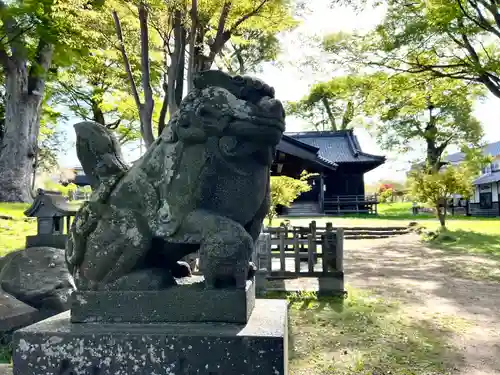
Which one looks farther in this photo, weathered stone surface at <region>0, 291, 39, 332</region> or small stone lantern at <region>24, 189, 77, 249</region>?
small stone lantern at <region>24, 189, 77, 249</region>

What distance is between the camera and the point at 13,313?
172 inches

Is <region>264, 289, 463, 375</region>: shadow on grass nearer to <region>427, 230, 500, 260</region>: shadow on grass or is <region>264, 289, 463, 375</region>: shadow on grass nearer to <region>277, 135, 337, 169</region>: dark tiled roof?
<region>427, 230, 500, 260</region>: shadow on grass

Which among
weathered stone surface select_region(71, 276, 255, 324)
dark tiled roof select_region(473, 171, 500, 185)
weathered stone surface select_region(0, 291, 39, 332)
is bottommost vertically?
weathered stone surface select_region(0, 291, 39, 332)

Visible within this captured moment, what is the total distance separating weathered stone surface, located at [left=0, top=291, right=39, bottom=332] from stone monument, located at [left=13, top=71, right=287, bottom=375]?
3.09 metres

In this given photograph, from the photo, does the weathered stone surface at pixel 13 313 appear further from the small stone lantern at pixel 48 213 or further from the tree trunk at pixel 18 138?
the tree trunk at pixel 18 138

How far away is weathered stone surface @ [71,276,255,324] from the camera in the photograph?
1.67 m

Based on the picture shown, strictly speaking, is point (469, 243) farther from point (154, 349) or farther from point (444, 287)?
point (154, 349)

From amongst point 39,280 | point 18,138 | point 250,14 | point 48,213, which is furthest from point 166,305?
point 18,138

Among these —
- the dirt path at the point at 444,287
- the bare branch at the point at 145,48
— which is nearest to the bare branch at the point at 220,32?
the bare branch at the point at 145,48

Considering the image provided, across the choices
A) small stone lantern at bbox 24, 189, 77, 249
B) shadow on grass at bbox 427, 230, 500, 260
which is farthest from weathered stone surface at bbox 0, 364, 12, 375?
shadow on grass at bbox 427, 230, 500, 260

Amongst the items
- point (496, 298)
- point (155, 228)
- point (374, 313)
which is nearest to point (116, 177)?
point (155, 228)

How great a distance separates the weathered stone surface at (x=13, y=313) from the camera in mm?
4316

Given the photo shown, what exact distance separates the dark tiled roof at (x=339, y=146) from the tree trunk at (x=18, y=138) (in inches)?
700

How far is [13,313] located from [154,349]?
3690 mm
